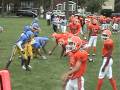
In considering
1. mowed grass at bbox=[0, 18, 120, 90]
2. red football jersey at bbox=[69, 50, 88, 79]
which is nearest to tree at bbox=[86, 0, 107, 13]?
mowed grass at bbox=[0, 18, 120, 90]

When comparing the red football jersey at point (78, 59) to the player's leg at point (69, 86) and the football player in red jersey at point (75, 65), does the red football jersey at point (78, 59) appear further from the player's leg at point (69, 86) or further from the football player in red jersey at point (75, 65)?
the player's leg at point (69, 86)

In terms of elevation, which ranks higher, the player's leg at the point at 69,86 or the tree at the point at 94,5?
the player's leg at the point at 69,86

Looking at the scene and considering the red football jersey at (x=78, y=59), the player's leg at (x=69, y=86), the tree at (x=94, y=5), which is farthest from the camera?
the tree at (x=94, y=5)

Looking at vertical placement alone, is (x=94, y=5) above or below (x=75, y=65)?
below

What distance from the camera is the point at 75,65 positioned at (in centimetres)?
765

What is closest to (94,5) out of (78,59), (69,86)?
(69,86)

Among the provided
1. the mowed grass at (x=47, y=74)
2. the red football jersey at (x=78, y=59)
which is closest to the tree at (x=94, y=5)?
the mowed grass at (x=47, y=74)

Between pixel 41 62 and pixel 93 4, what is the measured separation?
195ft

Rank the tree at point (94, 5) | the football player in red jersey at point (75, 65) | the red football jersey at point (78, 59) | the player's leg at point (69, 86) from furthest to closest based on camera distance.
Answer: the tree at point (94, 5) → the player's leg at point (69, 86) → the red football jersey at point (78, 59) → the football player in red jersey at point (75, 65)

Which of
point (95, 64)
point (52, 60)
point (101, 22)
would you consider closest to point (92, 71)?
point (95, 64)

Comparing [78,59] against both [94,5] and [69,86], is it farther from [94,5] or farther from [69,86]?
[94,5]

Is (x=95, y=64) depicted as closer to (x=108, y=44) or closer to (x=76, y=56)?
(x=108, y=44)

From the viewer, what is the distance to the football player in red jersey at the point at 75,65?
7520 mm

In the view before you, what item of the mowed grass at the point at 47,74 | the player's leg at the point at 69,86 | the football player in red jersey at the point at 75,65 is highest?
the football player in red jersey at the point at 75,65
